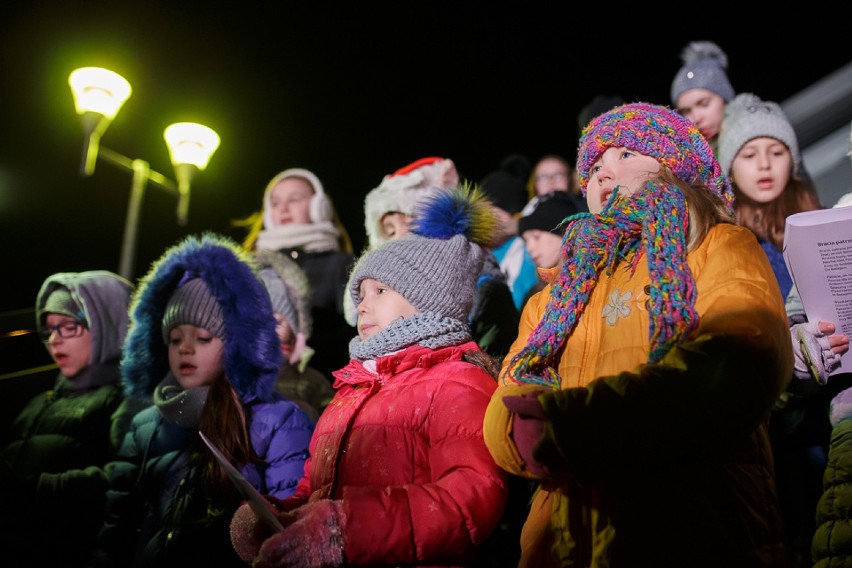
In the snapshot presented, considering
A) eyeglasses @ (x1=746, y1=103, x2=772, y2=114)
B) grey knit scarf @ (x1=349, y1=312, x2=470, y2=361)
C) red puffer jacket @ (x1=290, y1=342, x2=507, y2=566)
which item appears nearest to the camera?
red puffer jacket @ (x1=290, y1=342, x2=507, y2=566)

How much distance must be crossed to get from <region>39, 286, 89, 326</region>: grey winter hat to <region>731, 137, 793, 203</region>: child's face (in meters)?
4.19

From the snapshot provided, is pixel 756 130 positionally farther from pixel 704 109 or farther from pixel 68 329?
pixel 68 329

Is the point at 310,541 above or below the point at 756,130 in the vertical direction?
below

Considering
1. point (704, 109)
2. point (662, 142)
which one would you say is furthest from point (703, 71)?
point (662, 142)

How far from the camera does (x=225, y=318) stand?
3.79 meters

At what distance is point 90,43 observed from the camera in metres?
12.2

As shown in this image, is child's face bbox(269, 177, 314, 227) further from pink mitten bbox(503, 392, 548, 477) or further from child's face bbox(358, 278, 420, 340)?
pink mitten bbox(503, 392, 548, 477)

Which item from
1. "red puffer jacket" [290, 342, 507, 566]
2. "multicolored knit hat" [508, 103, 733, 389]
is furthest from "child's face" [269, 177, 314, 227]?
"multicolored knit hat" [508, 103, 733, 389]

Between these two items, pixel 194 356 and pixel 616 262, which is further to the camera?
pixel 194 356

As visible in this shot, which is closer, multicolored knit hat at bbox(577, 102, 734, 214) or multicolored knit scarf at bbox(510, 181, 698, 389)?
multicolored knit scarf at bbox(510, 181, 698, 389)

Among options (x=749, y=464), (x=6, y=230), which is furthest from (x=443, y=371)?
(x=6, y=230)

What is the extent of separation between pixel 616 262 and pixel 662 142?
525 millimetres

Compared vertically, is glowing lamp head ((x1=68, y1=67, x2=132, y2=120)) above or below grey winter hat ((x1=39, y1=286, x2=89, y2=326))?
above

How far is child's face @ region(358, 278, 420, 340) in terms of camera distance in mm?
2916
